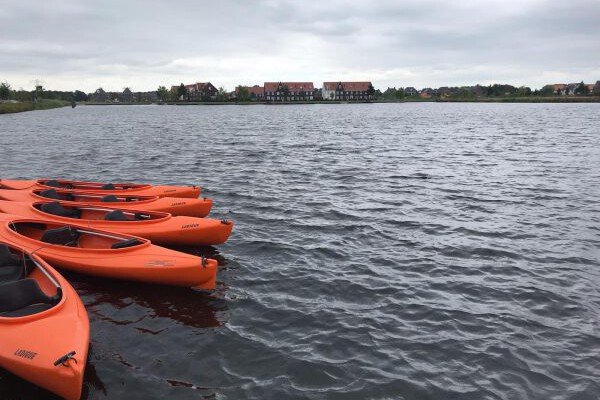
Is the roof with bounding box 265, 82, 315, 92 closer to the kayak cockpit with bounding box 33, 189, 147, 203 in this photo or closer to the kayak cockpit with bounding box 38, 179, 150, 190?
the kayak cockpit with bounding box 38, 179, 150, 190

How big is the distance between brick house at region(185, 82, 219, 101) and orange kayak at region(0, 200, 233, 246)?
179 m

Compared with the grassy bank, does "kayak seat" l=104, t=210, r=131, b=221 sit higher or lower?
lower

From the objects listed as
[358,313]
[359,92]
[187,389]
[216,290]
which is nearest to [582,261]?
[358,313]

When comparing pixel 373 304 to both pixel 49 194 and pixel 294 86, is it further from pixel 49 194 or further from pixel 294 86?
pixel 294 86

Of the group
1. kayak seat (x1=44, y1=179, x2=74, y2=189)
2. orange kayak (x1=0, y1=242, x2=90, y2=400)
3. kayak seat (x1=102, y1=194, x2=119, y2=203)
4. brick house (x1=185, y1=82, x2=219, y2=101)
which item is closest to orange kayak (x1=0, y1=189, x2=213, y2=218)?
kayak seat (x1=102, y1=194, x2=119, y2=203)

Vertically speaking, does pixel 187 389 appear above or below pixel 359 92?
below

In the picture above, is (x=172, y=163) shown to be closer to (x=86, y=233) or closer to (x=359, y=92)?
(x=86, y=233)

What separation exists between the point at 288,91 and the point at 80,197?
6463 inches

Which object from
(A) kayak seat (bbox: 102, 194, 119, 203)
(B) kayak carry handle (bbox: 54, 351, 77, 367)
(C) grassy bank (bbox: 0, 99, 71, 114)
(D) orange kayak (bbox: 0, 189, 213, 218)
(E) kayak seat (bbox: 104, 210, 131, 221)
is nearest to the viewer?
(B) kayak carry handle (bbox: 54, 351, 77, 367)

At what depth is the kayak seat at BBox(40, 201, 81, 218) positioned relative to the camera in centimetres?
1332

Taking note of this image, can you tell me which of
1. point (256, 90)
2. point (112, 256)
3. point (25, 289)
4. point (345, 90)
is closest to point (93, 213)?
point (112, 256)

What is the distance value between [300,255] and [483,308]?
516cm

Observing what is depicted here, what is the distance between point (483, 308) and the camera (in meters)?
9.91

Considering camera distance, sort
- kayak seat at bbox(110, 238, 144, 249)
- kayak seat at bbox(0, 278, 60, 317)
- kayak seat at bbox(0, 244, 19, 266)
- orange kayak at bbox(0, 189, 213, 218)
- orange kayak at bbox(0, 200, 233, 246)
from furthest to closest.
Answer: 1. orange kayak at bbox(0, 189, 213, 218)
2. orange kayak at bbox(0, 200, 233, 246)
3. kayak seat at bbox(110, 238, 144, 249)
4. kayak seat at bbox(0, 244, 19, 266)
5. kayak seat at bbox(0, 278, 60, 317)
